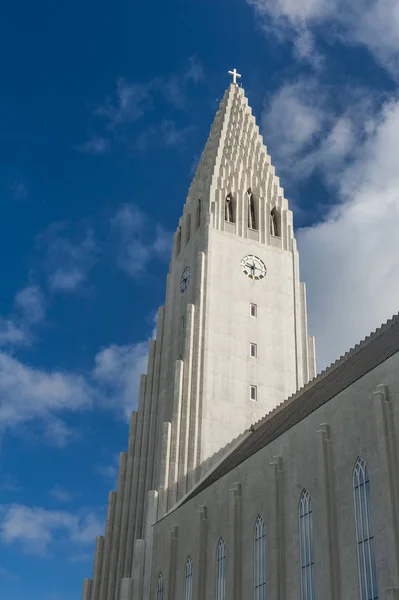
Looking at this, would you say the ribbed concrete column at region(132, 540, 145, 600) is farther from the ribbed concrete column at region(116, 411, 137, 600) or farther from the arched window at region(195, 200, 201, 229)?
the arched window at region(195, 200, 201, 229)

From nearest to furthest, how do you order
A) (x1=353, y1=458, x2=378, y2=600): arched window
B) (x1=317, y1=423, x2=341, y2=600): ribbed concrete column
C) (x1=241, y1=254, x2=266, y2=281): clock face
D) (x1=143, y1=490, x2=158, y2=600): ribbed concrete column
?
1. (x1=353, y1=458, x2=378, y2=600): arched window
2. (x1=317, y1=423, x2=341, y2=600): ribbed concrete column
3. (x1=143, y1=490, x2=158, y2=600): ribbed concrete column
4. (x1=241, y1=254, x2=266, y2=281): clock face

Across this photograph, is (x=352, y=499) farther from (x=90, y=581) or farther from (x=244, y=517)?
(x=90, y=581)

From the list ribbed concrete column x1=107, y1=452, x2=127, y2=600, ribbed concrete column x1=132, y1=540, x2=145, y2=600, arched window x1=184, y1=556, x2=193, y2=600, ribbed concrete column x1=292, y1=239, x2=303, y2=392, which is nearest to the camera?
arched window x1=184, y1=556, x2=193, y2=600

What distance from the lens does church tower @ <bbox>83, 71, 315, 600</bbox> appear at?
45844mm

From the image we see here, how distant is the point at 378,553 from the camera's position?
2372 centimetres

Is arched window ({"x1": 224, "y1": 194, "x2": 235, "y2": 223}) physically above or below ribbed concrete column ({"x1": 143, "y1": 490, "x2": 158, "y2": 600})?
above

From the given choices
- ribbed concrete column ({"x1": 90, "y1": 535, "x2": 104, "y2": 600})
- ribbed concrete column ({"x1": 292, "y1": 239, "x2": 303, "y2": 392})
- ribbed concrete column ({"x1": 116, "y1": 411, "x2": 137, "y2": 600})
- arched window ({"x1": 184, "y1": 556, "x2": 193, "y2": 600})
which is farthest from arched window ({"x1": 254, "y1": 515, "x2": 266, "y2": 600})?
ribbed concrete column ({"x1": 90, "y1": 535, "x2": 104, "y2": 600})

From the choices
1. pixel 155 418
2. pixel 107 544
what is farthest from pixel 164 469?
pixel 107 544

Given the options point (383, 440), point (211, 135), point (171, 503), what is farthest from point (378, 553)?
point (211, 135)

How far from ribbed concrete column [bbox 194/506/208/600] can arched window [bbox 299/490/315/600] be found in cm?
855

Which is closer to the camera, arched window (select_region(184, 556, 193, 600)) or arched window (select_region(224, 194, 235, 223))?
arched window (select_region(184, 556, 193, 600))

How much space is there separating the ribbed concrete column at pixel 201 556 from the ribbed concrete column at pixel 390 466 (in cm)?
1416

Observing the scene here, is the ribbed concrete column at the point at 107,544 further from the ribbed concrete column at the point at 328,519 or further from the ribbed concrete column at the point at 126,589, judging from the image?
the ribbed concrete column at the point at 328,519

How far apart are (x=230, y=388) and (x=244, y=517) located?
15697 mm
